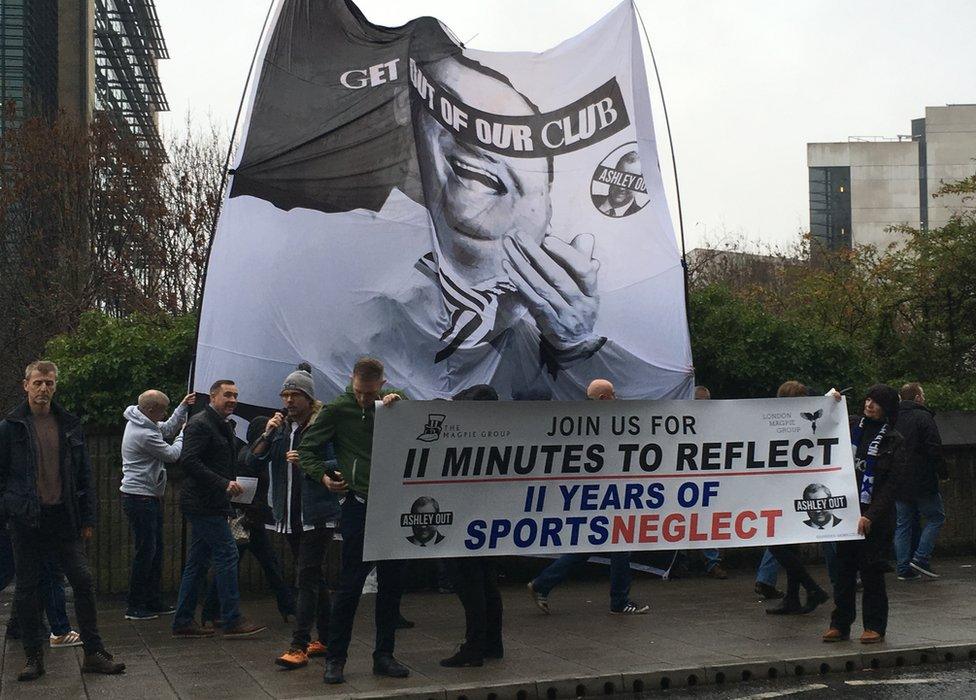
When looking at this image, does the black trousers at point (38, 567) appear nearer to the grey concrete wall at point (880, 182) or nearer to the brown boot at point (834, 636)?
the brown boot at point (834, 636)

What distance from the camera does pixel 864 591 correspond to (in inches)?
356

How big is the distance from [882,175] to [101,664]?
126958 millimetres

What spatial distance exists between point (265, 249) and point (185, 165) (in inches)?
1009

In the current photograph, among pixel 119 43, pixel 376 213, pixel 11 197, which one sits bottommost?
pixel 376 213

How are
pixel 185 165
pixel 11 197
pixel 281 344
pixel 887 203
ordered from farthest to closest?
pixel 887 203 → pixel 185 165 → pixel 11 197 → pixel 281 344

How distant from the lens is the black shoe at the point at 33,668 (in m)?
8.16

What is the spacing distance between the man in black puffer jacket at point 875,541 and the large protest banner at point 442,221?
4.71 m

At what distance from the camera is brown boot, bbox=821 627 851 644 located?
29.7 ft

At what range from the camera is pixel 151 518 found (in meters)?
10.6

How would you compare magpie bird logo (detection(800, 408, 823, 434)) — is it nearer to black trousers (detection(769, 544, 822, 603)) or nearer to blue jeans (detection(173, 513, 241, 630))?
black trousers (detection(769, 544, 822, 603))

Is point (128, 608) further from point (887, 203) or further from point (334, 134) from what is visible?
point (887, 203)

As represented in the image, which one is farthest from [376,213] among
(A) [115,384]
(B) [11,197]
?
(B) [11,197]

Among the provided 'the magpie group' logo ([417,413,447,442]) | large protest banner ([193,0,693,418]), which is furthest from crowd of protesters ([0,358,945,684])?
large protest banner ([193,0,693,418])

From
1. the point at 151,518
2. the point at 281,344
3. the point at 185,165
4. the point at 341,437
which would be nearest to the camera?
the point at 341,437
